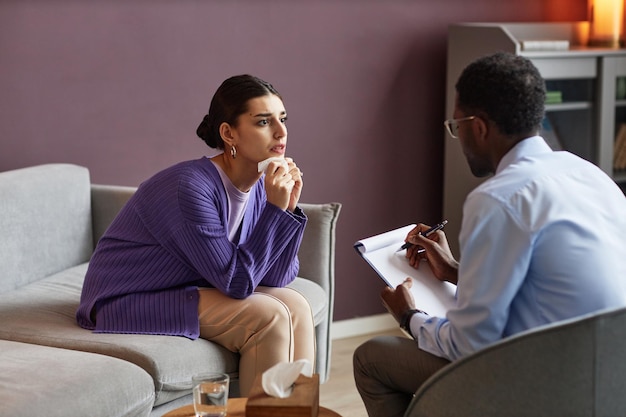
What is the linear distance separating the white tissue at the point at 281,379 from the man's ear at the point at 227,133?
0.98 metres

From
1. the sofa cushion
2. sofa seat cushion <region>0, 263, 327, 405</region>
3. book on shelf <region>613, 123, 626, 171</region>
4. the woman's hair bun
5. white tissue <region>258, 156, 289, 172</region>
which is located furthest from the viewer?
book on shelf <region>613, 123, 626, 171</region>

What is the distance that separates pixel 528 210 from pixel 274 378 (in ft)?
1.99

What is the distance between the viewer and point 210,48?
142 inches

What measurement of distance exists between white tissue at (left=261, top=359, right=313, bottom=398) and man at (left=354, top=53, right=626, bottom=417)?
276 mm

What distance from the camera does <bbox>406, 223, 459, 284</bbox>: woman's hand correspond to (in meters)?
2.26

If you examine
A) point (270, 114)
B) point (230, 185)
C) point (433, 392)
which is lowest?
point (433, 392)

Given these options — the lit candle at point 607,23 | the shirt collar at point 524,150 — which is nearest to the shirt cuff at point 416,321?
the shirt collar at point 524,150

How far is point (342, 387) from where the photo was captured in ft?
11.2

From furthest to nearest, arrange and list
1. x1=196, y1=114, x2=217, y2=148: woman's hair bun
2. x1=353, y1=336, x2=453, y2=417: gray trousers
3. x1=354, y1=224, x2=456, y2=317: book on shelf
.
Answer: x1=196, y1=114, x2=217, y2=148: woman's hair bun → x1=354, y1=224, x2=456, y2=317: book on shelf → x1=353, y1=336, x2=453, y2=417: gray trousers

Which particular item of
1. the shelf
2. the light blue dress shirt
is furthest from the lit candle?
the light blue dress shirt

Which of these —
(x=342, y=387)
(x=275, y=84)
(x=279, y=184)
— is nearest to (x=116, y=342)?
(x=279, y=184)

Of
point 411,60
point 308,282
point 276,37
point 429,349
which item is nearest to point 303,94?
point 276,37

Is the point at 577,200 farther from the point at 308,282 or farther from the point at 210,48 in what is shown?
the point at 210,48

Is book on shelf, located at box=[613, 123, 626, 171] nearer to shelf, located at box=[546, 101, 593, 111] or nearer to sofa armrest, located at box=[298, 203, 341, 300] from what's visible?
shelf, located at box=[546, 101, 593, 111]
